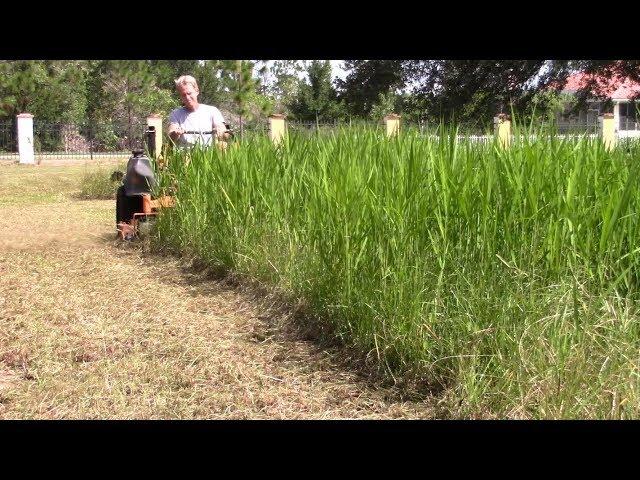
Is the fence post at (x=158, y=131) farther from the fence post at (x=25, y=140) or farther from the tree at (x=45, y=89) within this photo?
the tree at (x=45, y=89)

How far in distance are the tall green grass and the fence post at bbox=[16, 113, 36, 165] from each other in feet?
74.1

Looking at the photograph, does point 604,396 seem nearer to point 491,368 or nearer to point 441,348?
point 491,368

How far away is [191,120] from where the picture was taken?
7.36m

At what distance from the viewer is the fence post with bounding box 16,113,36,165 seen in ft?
80.2

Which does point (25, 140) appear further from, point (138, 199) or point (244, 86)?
point (138, 199)

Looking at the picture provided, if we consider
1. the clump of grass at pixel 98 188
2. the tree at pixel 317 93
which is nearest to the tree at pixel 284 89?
the tree at pixel 317 93

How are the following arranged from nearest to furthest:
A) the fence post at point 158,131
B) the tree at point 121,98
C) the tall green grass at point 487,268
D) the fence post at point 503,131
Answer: the tall green grass at point 487,268
the fence post at point 503,131
the fence post at point 158,131
the tree at point 121,98

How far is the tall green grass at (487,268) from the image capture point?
2.66m

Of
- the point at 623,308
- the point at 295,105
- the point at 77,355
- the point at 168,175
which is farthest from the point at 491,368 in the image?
the point at 295,105

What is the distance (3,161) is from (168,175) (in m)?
21.2

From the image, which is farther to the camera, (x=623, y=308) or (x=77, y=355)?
(x=77, y=355)

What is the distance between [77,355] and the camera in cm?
363

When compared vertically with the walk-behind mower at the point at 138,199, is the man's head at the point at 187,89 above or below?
above

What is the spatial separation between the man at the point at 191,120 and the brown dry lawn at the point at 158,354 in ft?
4.91
